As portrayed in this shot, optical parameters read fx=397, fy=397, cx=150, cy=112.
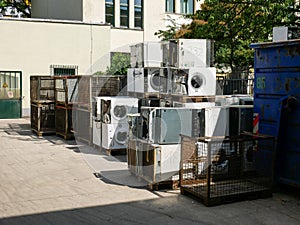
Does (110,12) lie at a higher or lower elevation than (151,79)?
higher

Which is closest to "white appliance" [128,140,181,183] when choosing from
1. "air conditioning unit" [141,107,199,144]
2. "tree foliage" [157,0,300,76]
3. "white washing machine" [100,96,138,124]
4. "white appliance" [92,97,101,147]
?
"air conditioning unit" [141,107,199,144]

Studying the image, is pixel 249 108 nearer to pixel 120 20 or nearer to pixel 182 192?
pixel 182 192

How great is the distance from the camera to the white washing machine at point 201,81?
9.49 meters

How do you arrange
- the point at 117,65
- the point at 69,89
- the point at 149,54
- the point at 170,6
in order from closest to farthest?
the point at 149,54, the point at 69,89, the point at 117,65, the point at 170,6

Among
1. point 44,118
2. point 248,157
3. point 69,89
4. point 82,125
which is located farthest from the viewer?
point 44,118

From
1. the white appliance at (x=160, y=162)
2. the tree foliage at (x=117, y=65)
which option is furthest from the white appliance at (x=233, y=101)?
the tree foliage at (x=117, y=65)

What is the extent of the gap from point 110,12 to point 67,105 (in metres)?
13.0

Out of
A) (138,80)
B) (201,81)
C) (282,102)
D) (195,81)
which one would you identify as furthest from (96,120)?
(282,102)

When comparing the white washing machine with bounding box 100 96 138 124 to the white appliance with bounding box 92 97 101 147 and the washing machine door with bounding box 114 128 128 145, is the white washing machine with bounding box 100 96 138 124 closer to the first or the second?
the washing machine door with bounding box 114 128 128 145

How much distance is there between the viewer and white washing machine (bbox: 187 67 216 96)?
9.49 meters

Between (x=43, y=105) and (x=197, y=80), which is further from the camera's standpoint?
(x=43, y=105)

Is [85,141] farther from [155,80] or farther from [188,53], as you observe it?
[188,53]

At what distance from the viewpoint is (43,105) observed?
565 inches

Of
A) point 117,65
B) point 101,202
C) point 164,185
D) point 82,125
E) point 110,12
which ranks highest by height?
point 110,12
